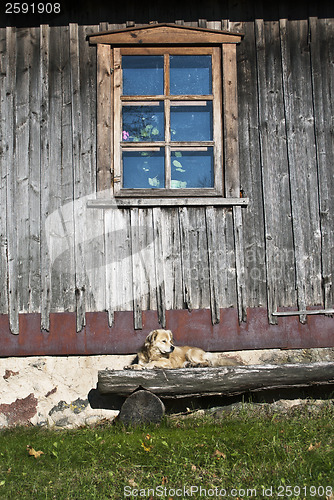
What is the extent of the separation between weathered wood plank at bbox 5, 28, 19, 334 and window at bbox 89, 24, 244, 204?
97 cm

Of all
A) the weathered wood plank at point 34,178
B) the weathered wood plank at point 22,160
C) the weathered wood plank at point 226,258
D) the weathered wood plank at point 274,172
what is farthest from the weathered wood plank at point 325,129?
the weathered wood plank at point 22,160

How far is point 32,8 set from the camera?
629 centimetres

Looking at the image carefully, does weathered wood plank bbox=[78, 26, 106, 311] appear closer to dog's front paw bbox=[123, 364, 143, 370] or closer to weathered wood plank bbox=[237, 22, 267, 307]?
dog's front paw bbox=[123, 364, 143, 370]

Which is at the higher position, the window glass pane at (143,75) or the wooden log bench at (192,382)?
the window glass pane at (143,75)

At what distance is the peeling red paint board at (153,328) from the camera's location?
19.0 ft

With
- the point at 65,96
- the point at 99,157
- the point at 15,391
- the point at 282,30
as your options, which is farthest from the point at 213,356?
the point at 282,30

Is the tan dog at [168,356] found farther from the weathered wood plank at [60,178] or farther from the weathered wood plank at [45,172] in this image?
the weathered wood plank at [45,172]

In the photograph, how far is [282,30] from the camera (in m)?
6.32

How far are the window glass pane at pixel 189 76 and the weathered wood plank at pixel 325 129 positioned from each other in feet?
4.12

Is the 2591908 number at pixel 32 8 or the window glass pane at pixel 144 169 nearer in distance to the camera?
the window glass pane at pixel 144 169

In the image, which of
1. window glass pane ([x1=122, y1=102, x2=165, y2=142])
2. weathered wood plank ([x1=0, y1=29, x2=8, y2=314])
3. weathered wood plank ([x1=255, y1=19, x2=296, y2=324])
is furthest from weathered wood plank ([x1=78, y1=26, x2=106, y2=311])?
weathered wood plank ([x1=255, y1=19, x2=296, y2=324])

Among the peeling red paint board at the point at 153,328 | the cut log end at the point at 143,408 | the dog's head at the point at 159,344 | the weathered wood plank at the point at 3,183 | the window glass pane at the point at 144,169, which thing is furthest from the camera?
the window glass pane at the point at 144,169

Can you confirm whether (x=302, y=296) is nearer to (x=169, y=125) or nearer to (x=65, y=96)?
(x=169, y=125)

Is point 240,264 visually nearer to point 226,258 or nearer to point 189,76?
point 226,258
